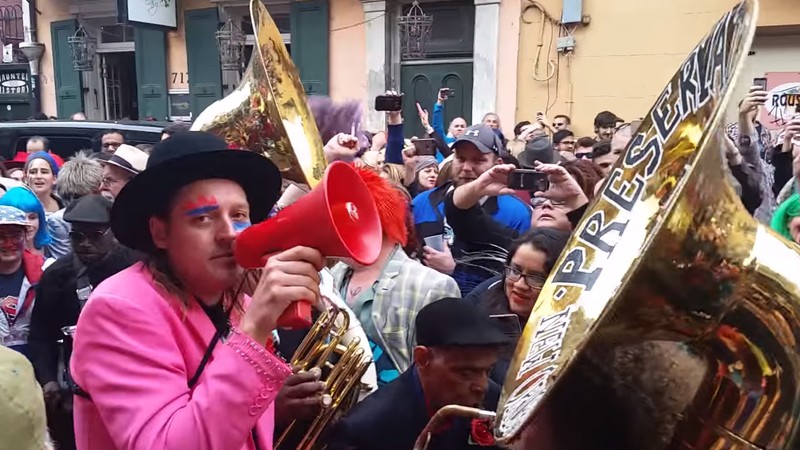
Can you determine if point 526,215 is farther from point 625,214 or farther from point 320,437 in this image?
point 625,214

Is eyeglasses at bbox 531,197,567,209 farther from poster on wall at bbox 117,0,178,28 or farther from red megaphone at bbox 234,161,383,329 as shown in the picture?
poster on wall at bbox 117,0,178,28

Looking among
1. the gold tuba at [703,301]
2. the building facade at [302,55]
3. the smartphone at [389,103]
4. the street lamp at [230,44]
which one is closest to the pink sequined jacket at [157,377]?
the gold tuba at [703,301]

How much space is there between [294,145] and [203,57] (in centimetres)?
948

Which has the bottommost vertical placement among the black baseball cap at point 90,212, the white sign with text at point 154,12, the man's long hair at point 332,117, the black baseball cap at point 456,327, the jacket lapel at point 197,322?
the black baseball cap at point 456,327

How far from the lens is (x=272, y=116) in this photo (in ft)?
8.50

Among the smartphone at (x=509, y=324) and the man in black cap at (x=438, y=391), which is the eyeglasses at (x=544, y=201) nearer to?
the smartphone at (x=509, y=324)

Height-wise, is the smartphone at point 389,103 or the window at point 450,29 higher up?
the window at point 450,29

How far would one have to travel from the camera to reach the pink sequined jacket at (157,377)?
1.23 m

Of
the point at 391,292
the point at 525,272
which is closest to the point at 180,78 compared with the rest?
the point at 391,292

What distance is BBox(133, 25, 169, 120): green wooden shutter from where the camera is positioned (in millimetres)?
11742

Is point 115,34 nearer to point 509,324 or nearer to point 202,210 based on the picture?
point 509,324

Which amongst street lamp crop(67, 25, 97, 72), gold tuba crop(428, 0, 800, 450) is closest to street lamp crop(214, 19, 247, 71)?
street lamp crop(67, 25, 97, 72)

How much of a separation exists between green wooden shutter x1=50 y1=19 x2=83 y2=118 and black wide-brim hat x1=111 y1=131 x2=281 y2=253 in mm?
12358

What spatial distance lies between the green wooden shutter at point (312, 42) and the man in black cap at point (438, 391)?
8.76m
